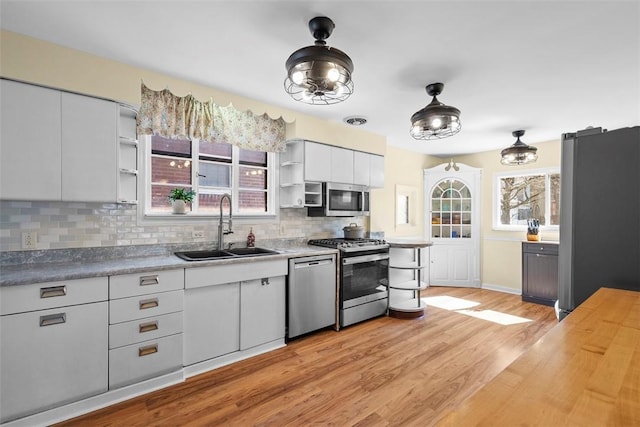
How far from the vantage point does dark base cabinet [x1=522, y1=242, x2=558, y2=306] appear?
433 centimetres

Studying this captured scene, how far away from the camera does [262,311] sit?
2.87m

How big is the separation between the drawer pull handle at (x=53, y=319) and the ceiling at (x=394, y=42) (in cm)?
185

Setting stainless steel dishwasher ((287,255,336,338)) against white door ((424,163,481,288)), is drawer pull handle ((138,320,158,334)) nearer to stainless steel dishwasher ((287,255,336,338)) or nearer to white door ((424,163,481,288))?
stainless steel dishwasher ((287,255,336,338))

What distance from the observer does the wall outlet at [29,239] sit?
2207 mm

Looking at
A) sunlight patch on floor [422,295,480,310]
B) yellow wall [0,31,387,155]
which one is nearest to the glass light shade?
yellow wall [0,31,387,155]

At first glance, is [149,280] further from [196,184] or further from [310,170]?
[310,170]

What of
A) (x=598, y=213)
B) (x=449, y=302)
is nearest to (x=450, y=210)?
(x=449, y=302)

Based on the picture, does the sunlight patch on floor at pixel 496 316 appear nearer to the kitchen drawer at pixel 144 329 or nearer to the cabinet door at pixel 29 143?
the kitchen drawer at pixel 144 329

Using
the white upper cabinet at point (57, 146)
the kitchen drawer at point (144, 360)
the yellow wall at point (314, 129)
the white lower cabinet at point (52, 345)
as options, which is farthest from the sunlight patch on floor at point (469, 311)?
the white upper cabinet at point (57, 146)

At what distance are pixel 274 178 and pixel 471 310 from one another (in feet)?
10.5

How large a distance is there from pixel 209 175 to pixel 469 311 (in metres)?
3.75

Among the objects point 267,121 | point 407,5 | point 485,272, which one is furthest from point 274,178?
point 485,272

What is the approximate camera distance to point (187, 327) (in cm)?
244

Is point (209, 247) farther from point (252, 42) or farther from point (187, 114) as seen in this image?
point (252, 42)
